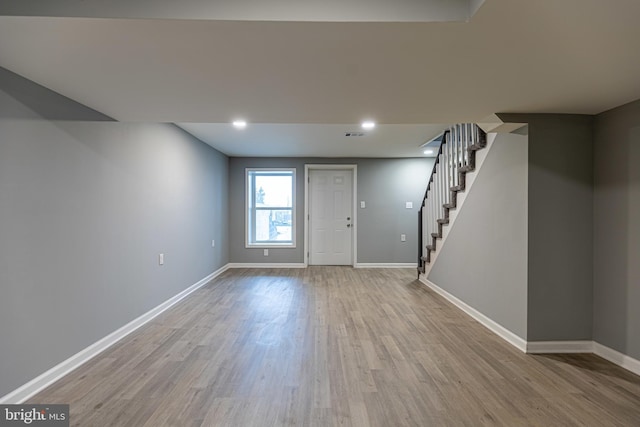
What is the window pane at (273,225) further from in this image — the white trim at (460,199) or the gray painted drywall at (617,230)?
the gray painted drywall at (617,230)

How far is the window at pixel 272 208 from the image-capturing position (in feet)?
20.6

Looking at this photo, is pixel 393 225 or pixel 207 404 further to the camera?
pixel 393 225

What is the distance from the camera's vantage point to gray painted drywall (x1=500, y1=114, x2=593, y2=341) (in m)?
2.56

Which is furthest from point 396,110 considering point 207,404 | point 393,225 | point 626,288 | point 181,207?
point 393,225

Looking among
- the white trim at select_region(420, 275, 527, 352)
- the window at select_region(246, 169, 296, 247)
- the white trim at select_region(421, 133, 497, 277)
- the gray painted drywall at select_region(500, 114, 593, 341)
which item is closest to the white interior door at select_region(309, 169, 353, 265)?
the window at select_region(246, 169, 296, 247)

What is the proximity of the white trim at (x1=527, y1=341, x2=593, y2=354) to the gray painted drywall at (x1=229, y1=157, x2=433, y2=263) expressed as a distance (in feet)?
12.0

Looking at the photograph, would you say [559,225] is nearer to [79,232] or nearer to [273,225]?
[79,232]

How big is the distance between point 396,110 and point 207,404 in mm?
2406

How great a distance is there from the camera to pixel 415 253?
6.22m

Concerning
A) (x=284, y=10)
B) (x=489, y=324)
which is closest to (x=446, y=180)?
(x=489, y=324)

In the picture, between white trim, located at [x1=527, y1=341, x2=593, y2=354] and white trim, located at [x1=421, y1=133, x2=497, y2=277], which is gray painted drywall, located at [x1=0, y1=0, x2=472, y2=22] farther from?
white trim, located at [x1=527, y1=341, x2=593, y2=354]

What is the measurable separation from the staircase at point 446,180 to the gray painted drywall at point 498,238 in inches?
9.3

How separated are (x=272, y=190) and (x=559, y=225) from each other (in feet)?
15.7

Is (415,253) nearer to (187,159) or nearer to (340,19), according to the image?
(187,159)
